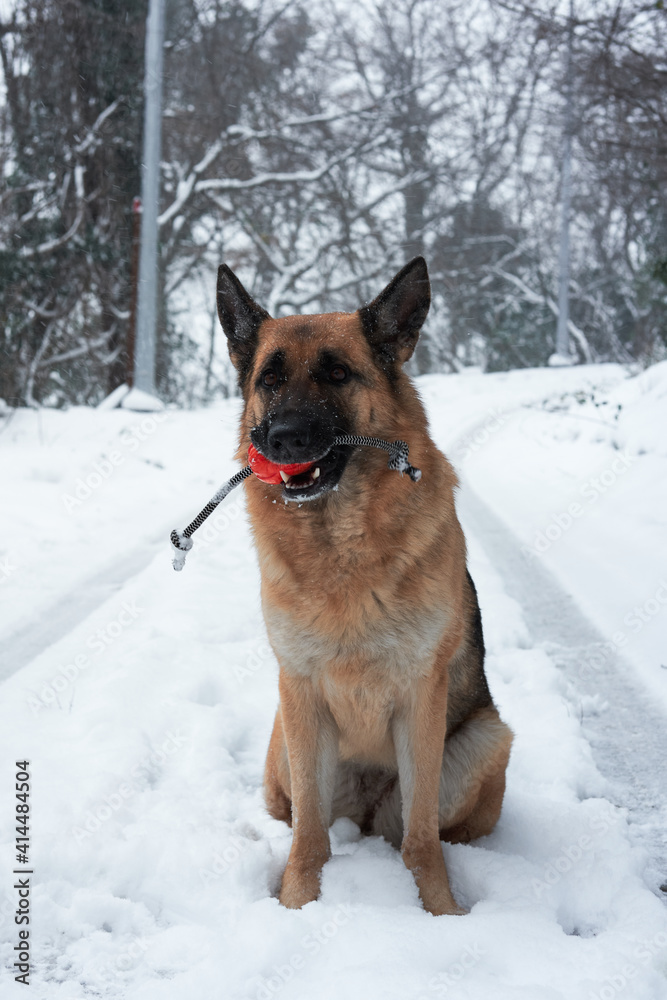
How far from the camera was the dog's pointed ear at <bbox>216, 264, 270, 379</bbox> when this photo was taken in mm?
2754

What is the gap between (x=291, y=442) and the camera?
2.24 meters

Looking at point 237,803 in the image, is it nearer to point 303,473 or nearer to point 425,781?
point 425,781

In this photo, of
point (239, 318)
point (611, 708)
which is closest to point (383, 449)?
point (239, 318)

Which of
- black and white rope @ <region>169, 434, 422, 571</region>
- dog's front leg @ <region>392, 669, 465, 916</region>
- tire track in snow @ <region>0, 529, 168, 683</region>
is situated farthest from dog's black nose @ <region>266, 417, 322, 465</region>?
tire track in snow @ <region>0, 529, 168, 683</region>

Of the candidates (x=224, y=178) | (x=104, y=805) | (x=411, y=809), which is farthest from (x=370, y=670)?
(x=224, y=178)

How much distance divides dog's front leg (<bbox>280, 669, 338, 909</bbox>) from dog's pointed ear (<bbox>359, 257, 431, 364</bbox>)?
1.21 metres

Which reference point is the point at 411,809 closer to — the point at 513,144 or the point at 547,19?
the point at 547,19

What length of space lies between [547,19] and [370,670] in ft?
24.7

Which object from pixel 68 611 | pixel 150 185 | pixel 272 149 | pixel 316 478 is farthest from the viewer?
pixel 272 149

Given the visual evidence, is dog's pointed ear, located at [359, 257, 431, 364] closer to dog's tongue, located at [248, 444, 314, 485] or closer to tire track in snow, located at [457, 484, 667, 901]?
dog's tongue, located at [248, 444, 314, 485]

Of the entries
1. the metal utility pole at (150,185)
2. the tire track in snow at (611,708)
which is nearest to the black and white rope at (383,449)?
the tire track in snow at (611,708)

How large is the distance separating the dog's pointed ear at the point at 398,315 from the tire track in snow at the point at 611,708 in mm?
1868

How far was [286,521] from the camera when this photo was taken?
2523mm

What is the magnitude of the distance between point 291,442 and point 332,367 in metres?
0.45
